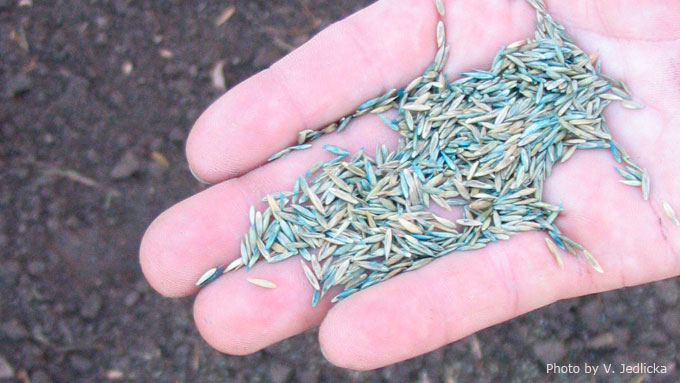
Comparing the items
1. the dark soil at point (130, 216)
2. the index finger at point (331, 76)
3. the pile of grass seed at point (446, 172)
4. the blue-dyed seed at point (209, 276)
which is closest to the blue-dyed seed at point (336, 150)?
the pile of grass seed at point (446, 172)

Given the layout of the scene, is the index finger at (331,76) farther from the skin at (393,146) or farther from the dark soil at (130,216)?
the dark soil at (130,216)

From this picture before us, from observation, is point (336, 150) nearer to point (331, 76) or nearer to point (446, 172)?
point (331, 76)

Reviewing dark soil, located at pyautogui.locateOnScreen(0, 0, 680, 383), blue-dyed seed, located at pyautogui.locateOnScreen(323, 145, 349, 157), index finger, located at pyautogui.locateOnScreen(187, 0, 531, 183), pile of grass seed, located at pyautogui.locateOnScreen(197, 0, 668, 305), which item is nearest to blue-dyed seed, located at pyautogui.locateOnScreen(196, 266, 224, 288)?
pile of grass seed, located at pyautogui.locateOnScreen(197, 0, 668, 305)

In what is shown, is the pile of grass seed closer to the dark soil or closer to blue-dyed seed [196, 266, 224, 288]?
blue-dyed seed [196, 266, 224, 288]

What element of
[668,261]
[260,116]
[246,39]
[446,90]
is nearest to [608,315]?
[668,261]

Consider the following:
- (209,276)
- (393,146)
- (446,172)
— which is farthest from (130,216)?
(446,172)
